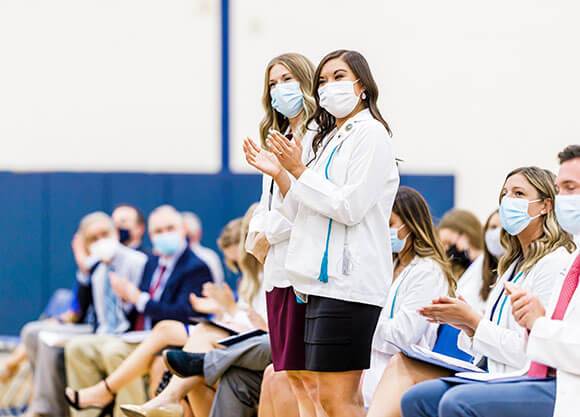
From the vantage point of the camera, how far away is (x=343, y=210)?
3158 mm

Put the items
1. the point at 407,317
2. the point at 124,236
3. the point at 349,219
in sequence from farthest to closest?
the point at 124,236, the point at 407,317, the point at 349,219

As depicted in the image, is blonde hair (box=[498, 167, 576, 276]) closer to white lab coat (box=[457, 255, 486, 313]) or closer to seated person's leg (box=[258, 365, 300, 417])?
white lab coat (box=[457, 255, 486, 313])

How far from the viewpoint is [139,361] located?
5.11 meters

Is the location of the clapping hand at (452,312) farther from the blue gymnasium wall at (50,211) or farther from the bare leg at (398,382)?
the blue gymnasium wall at (50,211)

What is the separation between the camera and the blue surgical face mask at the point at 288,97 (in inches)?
145

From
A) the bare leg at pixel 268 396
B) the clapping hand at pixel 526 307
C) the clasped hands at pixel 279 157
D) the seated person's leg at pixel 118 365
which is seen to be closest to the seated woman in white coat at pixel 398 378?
the clapping hand at pixel 526 307

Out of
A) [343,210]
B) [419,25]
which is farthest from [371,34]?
[343,210]

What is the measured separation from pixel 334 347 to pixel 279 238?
0.46m

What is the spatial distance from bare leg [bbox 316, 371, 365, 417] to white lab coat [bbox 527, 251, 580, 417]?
70 cm

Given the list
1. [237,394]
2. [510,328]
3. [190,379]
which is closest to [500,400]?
[510,328]

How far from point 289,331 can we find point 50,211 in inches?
227

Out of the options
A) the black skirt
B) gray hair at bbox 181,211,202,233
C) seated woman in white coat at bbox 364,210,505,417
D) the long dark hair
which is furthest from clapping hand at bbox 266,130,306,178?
gray hair at bbox 181,211,202,233

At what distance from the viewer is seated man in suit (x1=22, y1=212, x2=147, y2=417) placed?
19.1 feet

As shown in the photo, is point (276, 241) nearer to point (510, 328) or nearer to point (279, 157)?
point (279, 157)
